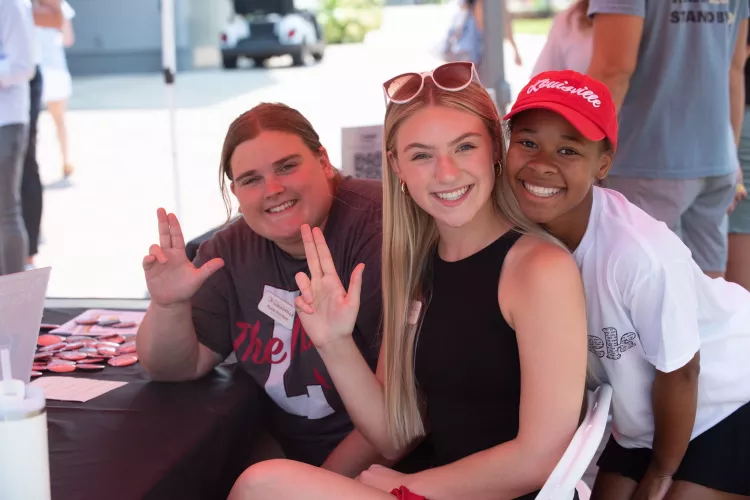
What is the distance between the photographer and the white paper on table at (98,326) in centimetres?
224

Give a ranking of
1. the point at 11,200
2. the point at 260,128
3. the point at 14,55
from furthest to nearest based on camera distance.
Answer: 1. the point at 11,200
2. the point at 14,55
3. the point at 260,128

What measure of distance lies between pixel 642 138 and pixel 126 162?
5334mm

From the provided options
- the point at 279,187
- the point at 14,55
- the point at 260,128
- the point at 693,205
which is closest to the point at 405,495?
the point at 279,187

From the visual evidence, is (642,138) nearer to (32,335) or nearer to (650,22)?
(650,22)

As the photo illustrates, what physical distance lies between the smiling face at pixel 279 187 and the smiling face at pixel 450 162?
0.49 metres

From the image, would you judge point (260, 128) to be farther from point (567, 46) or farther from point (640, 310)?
point (567, 46)

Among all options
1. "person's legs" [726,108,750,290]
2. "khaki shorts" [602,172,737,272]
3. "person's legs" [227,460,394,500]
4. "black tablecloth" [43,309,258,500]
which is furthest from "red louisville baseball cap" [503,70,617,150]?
"person's legs" [726,108,750,290]

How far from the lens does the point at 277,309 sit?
1899mm

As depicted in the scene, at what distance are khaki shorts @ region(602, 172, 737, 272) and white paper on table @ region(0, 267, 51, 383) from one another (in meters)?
1.67

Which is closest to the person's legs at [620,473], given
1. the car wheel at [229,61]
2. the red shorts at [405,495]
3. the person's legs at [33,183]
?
the red shorts at [405,495]

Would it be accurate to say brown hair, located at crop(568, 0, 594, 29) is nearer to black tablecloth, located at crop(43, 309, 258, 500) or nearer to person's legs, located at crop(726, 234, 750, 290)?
person's legs, located at crop(726, 234, 750, 290)

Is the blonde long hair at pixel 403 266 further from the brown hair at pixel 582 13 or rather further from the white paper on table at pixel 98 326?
the brown hair at pixel 582 13

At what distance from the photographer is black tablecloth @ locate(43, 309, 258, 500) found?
139 cm

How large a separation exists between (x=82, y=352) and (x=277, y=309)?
1.78 feet
